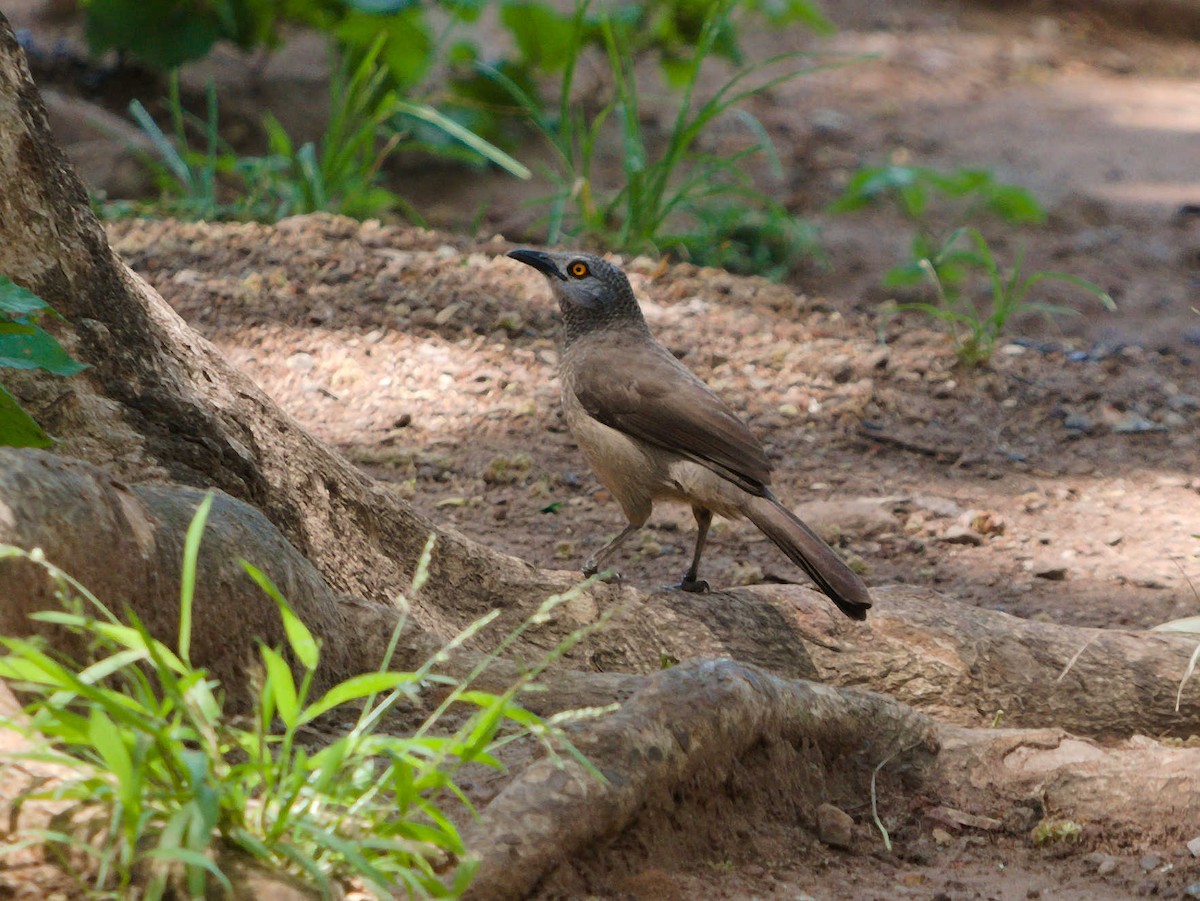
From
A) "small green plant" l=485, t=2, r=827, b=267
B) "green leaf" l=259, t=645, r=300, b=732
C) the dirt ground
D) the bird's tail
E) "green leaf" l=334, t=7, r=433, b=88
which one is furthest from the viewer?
"green leaf" l=334, t=7, r=433, b=88

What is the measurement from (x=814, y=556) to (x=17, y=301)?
2.10 metres

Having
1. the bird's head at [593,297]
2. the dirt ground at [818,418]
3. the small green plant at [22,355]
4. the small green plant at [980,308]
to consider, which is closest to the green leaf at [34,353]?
the small green plant at [22,355]

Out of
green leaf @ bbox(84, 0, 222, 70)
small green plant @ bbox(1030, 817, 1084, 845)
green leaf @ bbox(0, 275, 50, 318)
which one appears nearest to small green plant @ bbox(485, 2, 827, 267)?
green leaf @ bbox(84, 0, 222, 70)

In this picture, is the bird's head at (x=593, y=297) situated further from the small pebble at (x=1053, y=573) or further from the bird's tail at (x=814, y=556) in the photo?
the small pebble at (x=1053, y=573)

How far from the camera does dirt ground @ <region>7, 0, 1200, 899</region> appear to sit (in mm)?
2869

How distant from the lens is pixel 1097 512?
16.8ft

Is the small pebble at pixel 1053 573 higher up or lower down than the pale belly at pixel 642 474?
lower down

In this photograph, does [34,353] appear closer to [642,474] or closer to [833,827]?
[833,827]

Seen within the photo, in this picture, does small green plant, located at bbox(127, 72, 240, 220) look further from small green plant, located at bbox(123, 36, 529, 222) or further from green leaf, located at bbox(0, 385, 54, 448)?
green leaf, located at bbox(0, 385, 54, 448)

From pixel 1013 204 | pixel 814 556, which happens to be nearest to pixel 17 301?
pixel 814 556

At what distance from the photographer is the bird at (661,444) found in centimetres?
409

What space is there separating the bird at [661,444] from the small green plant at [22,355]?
76.1 inches

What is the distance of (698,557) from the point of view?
13.9 feet

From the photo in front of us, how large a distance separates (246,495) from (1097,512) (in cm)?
328
